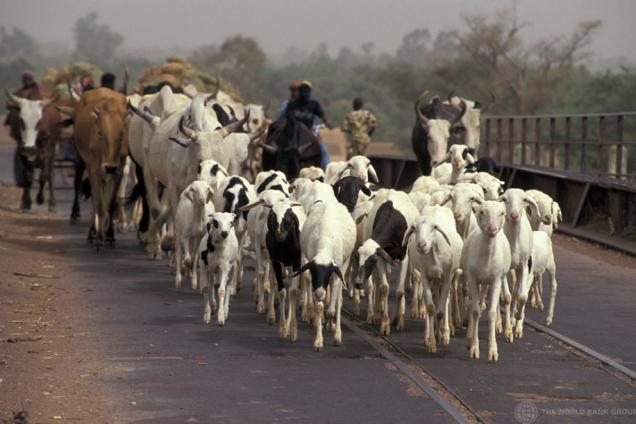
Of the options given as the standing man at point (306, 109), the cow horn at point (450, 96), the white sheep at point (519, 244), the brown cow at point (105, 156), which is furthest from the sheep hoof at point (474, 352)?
the cow horn at point (450, 96)

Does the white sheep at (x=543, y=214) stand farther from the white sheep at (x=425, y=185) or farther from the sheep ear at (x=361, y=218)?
the sheep ear at (x=361, y=218)

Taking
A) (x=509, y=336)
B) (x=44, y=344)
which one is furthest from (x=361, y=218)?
(x=44, y=344)

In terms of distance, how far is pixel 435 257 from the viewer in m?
12.8

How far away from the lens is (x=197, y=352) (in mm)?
12148

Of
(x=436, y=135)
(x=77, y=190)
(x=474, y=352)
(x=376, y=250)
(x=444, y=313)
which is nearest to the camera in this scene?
(x=474, y=352)

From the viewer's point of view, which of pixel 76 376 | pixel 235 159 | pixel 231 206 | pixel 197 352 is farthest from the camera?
pixel 235 159

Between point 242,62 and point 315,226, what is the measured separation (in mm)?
111703

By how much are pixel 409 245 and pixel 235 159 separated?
23.2 feet

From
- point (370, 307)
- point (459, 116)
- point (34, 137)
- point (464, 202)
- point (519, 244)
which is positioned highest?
point (459, 116)

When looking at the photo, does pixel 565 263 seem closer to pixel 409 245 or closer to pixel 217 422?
pixel 409 245

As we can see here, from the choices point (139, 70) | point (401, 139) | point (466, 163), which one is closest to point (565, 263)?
point (466, 163)

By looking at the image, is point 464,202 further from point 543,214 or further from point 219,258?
point 219,258

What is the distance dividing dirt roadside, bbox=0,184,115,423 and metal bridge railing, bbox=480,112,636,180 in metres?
10.8

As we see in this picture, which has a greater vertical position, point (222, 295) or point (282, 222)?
point (282, 222)
